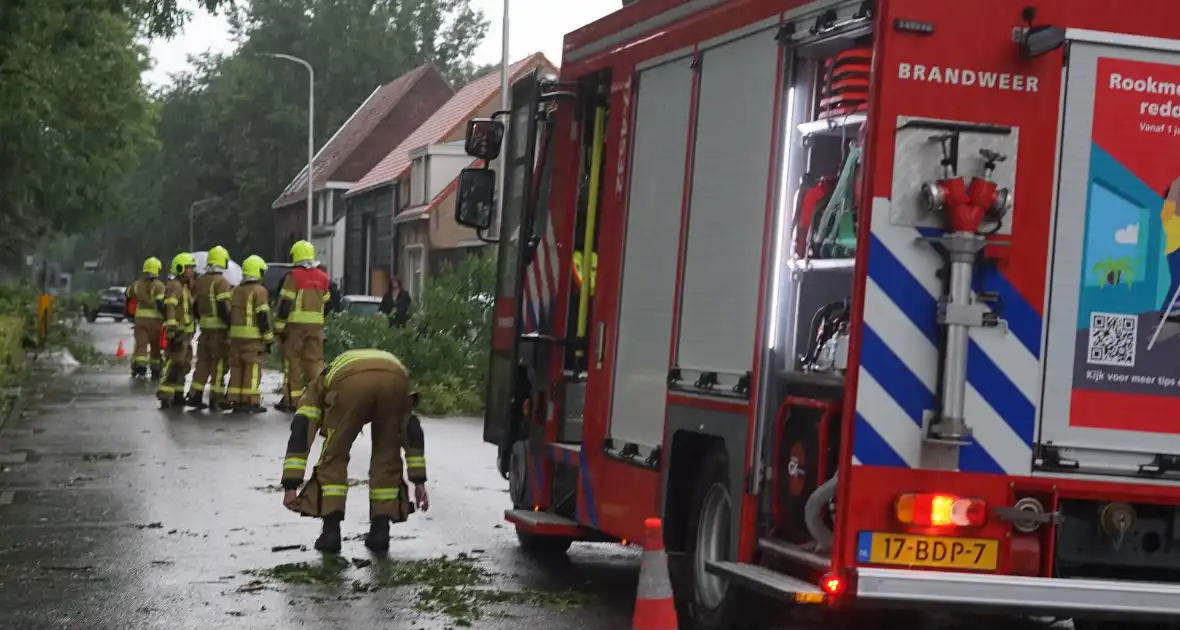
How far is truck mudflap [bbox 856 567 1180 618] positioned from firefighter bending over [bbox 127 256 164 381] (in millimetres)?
21422

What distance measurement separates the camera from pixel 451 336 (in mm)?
24438

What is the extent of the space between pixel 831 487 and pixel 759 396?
0.70 metres

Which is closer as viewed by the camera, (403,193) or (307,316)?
(307,316)

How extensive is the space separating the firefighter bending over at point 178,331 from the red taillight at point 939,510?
16.4 metres

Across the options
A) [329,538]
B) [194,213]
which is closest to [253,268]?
[329,538]

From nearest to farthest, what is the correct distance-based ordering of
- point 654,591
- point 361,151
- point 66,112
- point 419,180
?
point 654,591 → point 66,112 → point 419,180 → point 361,151

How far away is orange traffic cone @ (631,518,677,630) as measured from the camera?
23.0 feet

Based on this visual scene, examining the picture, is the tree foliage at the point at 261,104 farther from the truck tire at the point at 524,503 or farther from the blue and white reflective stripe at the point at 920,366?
the blue and white reflective stripe at the point at 920,366

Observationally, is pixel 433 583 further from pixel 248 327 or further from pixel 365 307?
pixel 365 307

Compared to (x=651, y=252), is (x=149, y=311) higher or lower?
lower

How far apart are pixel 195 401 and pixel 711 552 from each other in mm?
15597

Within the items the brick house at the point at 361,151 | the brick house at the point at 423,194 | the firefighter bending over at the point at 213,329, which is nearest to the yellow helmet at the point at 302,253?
the firefighter bending over at the point at 213,329

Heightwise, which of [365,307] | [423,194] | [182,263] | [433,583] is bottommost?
[433,583]

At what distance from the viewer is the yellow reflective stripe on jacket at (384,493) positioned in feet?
35.9
